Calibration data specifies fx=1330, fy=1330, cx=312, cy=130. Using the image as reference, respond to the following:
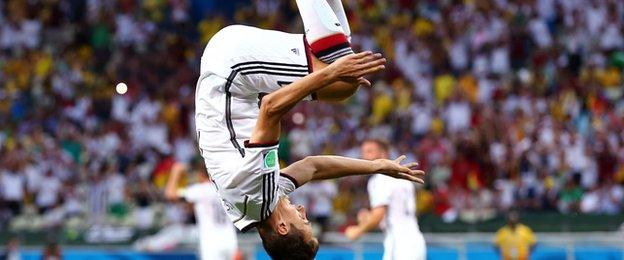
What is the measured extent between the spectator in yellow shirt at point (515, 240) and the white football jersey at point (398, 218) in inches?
160

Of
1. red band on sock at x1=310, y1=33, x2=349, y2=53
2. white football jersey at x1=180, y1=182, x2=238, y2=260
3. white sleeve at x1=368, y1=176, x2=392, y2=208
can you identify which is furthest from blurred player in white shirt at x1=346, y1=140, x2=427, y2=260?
red band on sock at x1=310, y1=33, x2=349, y2=53

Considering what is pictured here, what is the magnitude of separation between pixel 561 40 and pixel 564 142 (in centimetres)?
291

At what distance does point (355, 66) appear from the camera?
24.1 ft

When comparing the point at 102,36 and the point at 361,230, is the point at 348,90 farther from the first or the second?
the point at 102,36

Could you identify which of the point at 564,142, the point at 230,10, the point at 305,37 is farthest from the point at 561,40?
the point at 305,37

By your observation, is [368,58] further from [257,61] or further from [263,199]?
[263,199]

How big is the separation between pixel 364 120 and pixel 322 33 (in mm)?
12393

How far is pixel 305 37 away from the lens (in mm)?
7996

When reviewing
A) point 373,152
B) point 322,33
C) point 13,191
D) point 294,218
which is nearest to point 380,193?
point 373,152

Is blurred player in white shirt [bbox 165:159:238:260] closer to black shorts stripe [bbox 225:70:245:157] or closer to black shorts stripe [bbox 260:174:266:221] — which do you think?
black shorts stripe [bbox 260:174:266:221]

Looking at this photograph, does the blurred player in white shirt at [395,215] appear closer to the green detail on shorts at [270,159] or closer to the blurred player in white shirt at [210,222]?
the blurred player in white shirt at [210,222]

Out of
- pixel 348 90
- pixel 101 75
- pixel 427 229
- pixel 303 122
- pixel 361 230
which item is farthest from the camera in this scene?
pixel 101 75

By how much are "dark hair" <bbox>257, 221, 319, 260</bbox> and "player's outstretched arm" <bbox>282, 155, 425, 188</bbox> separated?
51 centimetres

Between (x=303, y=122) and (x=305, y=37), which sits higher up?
(x=303, y=122)
